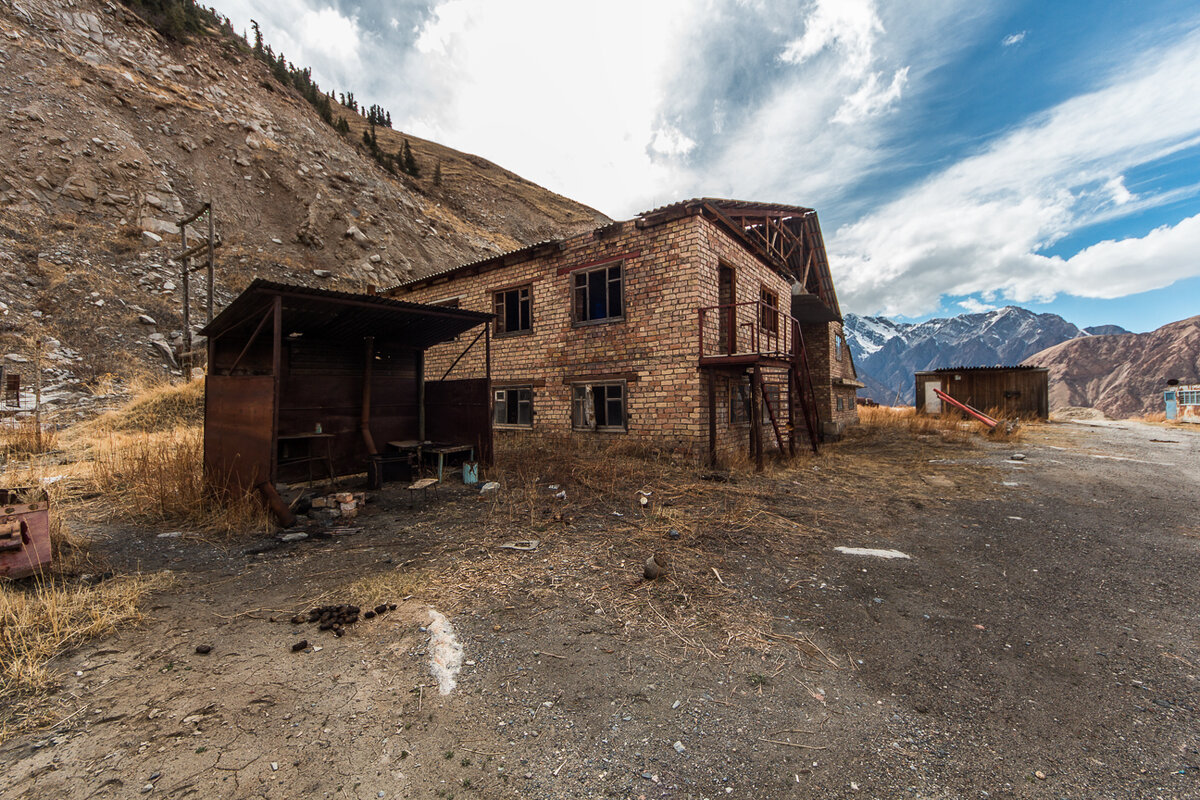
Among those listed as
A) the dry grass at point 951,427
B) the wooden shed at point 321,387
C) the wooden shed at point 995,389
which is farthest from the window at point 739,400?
the wooden shed at point 995,389

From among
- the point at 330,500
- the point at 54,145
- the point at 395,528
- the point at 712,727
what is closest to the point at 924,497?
the point at 712,727

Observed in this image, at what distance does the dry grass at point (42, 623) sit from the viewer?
2443mm

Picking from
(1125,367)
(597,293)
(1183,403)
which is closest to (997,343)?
(1125,367)

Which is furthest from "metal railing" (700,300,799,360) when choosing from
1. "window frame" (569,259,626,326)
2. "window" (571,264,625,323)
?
"window" (571,264,625,323)

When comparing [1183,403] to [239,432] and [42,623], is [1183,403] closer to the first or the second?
[239,432]

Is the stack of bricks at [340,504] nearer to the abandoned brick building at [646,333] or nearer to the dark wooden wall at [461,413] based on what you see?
the dark wooden wall at [461,413]

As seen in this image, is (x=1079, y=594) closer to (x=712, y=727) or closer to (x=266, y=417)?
(x=712, y=727)

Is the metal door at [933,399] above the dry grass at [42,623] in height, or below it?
above

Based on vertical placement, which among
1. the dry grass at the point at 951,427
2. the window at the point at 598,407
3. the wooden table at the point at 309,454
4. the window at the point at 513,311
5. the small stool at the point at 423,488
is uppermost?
the window at the point at 513,311

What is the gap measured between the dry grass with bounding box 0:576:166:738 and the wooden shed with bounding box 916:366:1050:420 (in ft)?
91.6

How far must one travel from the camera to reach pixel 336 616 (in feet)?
10.9

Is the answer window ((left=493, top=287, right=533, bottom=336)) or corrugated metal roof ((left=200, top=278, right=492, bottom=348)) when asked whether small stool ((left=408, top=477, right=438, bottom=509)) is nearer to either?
corrugated metal roof ((left=200, top=278, right=492, bottom=348))

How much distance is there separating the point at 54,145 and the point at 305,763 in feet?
97.1

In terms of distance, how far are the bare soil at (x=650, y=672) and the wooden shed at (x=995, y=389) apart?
21.7 metres
